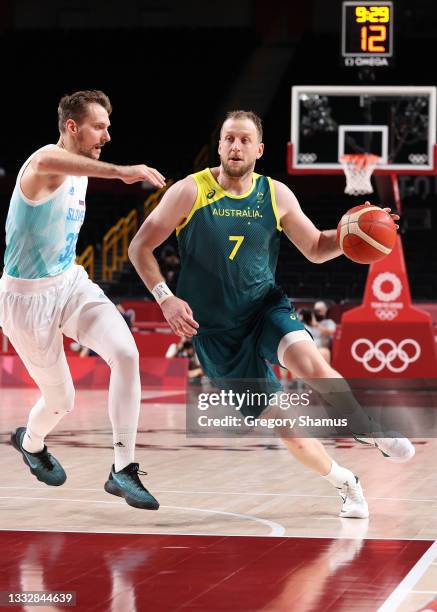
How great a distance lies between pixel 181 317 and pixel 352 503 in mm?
1576

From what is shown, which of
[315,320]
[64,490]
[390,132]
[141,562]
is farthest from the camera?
[315,320]

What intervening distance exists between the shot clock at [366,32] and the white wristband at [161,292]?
356 inches

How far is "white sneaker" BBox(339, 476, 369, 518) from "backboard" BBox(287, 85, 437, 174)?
29.8ft

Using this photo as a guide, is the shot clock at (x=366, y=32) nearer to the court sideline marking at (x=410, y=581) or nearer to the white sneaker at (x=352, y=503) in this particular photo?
the white sneaker at (x=352, y=503)

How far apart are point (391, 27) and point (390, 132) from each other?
5.30 ft

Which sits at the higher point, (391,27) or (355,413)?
(391,27)

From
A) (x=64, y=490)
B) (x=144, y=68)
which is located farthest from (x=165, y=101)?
(x=64, y=490)

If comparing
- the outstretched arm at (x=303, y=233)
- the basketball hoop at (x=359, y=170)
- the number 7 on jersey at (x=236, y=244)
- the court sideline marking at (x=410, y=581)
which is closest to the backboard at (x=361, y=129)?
the basketball hoop at (x=359, y=170)

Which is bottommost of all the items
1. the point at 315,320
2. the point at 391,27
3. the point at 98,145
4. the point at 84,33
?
the point at 315,320

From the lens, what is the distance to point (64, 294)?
6.23 m

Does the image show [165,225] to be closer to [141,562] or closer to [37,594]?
[141,562]

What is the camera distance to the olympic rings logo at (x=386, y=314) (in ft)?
53.1

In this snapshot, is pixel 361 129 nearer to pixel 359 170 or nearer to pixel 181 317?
pixel 359 170

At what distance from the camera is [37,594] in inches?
179
